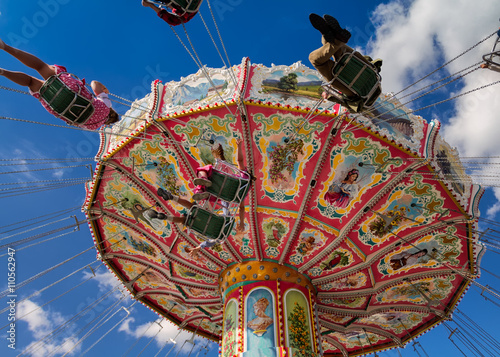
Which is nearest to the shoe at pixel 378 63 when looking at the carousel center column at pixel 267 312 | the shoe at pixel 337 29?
the shoe at pixel 337 29

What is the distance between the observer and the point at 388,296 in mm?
11938

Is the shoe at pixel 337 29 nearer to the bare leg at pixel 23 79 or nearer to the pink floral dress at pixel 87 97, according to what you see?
the pink floral dress at pixel 87 97

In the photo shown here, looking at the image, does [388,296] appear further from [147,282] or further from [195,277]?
[147,282]

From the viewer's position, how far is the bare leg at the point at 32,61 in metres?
5.33

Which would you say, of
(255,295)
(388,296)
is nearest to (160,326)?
(255,295)

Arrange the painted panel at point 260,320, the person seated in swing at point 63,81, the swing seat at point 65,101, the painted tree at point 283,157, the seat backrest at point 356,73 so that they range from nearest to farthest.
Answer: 1. the seat backrest at point 356,73
2. the person seated in swing at point 63,81
3. the swing seat at point 65,101
4. the painted tree at point 283,157
5. the painted panel at point 260,320

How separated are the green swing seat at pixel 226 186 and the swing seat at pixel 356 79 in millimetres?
2078

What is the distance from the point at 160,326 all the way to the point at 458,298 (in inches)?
391

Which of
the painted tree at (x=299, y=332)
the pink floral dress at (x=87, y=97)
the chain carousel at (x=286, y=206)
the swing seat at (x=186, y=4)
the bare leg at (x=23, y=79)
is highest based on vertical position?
the chain carousel at (x=286, y=206)

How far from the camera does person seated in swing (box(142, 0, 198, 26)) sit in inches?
210

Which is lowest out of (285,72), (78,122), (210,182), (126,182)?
(210,182)

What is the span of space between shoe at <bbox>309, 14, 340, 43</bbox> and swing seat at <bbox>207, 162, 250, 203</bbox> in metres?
2.66

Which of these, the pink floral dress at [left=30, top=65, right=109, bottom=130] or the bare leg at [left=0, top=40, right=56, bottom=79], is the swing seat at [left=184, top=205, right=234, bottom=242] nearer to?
the pink floral dress at [left=30, top=65, right=109, bottom=130]

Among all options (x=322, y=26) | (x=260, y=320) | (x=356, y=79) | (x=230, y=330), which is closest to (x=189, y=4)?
(x=322, y=26)
